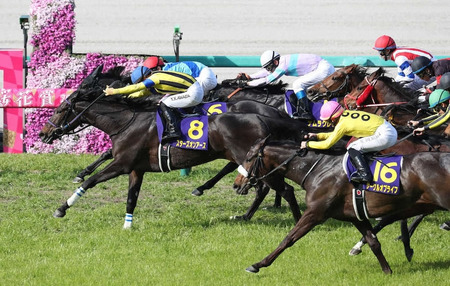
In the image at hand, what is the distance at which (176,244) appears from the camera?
8586mm

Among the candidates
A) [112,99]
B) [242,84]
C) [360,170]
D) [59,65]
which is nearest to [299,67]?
[242,84]

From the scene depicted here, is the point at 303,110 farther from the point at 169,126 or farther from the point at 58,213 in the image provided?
the point at 58,213

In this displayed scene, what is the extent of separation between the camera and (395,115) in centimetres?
959

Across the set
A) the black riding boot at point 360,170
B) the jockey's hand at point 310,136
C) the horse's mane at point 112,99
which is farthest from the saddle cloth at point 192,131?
the black riding boot at point 360,170

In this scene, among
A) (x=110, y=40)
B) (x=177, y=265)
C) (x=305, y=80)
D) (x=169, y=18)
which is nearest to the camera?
(x=177, y=265)

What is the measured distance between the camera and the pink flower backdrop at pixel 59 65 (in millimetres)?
14422

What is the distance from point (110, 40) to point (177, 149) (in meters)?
13.2

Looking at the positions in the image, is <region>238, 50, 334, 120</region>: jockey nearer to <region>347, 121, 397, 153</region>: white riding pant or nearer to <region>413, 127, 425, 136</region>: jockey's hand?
<region>413, 127, 425, 136</region>: jockey's hand

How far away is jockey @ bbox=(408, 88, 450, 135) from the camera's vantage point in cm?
838

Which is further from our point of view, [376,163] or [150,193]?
[150,193]

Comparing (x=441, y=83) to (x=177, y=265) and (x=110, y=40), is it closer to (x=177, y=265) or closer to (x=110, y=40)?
(x=177, y=265)

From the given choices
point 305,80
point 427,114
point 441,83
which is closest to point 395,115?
point 427,114

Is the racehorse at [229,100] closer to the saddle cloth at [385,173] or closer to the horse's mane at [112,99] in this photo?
the horse's mane at [112,99]

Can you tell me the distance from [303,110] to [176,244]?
2.99 m
